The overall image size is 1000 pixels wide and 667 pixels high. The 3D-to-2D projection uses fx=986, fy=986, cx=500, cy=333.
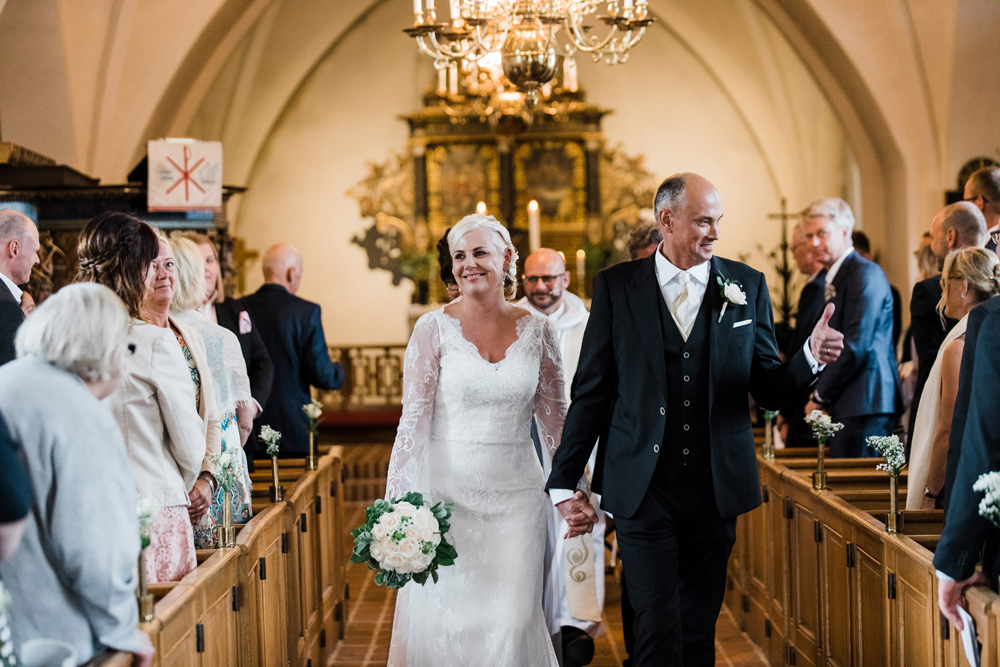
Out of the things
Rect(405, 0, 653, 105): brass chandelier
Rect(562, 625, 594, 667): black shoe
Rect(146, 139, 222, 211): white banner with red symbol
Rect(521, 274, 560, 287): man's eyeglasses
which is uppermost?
Rect(405, 0, 653, 105): brass chandelier

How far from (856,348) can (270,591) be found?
124 inches

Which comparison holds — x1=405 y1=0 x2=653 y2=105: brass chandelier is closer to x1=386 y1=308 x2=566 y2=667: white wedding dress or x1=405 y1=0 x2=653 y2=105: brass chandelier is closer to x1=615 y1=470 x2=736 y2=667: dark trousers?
x1=386 y1=308 x2=566 y2=667: white wedding dress

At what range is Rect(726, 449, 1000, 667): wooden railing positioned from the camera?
2900 mm

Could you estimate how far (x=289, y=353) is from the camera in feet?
18.8

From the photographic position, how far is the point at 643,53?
1498cm

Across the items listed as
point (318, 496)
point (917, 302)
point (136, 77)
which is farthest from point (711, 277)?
point (136, 77)

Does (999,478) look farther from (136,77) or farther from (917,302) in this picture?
(136,77)

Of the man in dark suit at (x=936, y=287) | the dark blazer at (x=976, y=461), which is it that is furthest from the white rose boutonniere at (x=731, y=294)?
the man in dark suit at (x=936, y=287)

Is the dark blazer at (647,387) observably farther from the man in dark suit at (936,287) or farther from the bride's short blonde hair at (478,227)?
the man in dark suit at (936,287)

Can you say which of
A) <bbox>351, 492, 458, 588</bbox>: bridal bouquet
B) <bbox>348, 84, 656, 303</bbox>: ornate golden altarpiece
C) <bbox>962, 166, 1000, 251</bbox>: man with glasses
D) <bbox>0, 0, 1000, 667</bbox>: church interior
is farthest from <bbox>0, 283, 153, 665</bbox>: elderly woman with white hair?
<bbox>348, 84, 656, 303</bbox>: ornate golden altarpiece

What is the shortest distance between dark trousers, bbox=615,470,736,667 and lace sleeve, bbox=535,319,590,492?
18.0 inches

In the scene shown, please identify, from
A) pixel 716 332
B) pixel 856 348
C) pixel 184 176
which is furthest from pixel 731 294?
pixel 184 176

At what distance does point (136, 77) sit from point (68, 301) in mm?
8382

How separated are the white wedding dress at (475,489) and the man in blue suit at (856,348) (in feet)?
7.59
